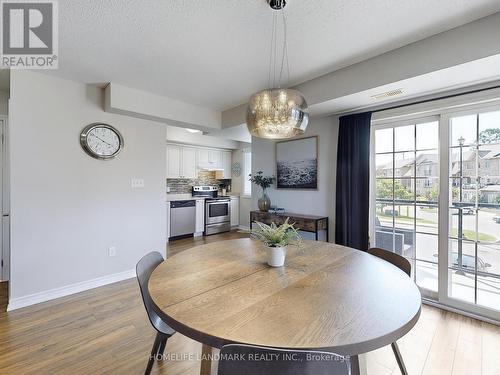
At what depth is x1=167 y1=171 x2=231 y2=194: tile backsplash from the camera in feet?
19.0

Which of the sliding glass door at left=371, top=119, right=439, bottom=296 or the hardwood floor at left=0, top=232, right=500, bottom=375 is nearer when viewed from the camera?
the hardwood floor at left=0, top=232, right=500, bottom=375

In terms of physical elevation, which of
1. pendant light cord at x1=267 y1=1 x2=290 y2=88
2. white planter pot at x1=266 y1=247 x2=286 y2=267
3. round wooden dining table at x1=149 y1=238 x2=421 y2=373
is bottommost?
round wooden dining table at x1=149 y1=238 x2=421 y2=373

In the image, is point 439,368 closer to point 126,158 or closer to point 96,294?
point 96,294

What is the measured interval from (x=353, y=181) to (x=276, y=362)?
262 centimetres

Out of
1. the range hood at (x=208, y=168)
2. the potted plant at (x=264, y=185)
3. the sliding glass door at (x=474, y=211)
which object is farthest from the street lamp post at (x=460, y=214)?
the range hood at (x=208, y=168)

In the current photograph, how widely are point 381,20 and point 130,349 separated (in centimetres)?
306

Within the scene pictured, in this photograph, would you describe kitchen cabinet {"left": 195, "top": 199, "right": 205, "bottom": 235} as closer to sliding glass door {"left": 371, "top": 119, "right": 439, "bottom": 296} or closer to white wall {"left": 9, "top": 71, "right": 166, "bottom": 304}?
white wall {"left": 9, "top": 71, "right": 166, "bottom": 304}

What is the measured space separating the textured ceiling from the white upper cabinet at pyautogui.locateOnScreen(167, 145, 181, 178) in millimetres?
2759

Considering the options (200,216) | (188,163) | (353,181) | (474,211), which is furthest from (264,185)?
(188,163)

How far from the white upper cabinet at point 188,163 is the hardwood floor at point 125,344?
11.8 ft

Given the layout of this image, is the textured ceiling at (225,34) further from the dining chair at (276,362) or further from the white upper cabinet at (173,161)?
the white upper cabinet at (173,161)

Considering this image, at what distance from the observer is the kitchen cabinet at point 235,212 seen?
630 cm

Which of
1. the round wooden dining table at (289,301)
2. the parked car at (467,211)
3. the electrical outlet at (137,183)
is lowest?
the round wooden dining table at (289,301)

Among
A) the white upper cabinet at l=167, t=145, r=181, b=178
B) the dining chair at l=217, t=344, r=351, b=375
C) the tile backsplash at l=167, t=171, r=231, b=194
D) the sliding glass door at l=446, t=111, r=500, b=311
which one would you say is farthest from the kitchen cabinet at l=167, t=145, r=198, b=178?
the dining chair at l=217, t=344, r=351, b=375
